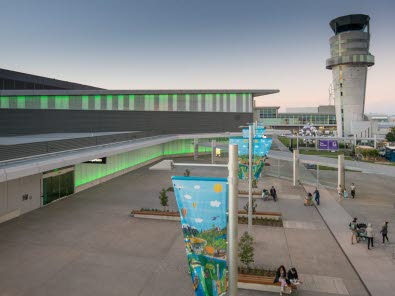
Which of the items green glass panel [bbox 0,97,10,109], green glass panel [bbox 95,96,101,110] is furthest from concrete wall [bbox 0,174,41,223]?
green glass panel [bbox 0,97,10,109]

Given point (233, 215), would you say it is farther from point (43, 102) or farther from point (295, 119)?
point (295, 119)

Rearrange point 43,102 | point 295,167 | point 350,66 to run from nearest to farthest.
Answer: point 295,167 → point 43,102 → point 350,66

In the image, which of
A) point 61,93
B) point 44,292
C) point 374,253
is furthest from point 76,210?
point 61,93

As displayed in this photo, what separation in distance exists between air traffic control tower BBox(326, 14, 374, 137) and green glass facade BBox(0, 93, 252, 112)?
4435 centimetres

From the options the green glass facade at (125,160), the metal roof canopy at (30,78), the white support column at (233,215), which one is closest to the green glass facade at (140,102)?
the green glass facade at (125,160)

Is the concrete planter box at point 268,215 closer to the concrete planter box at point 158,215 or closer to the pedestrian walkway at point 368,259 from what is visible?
the pedestrian walkway at point 368,259

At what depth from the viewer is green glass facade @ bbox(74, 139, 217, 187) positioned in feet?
99.9

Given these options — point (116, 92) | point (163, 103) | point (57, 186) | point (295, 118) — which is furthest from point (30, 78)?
point (295, 118)

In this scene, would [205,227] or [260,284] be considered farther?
[260,284]

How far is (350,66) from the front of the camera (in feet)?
297

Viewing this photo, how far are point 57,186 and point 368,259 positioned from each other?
23.7 metres

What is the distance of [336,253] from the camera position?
1569 cm

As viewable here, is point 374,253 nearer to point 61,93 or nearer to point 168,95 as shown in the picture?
point 168,95

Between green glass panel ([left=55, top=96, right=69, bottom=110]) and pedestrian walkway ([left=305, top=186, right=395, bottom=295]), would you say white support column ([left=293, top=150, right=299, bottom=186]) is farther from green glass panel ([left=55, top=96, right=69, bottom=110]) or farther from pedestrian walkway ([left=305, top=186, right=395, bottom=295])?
green glass panel ([left=55, top=96, right=69, bottom=110])
